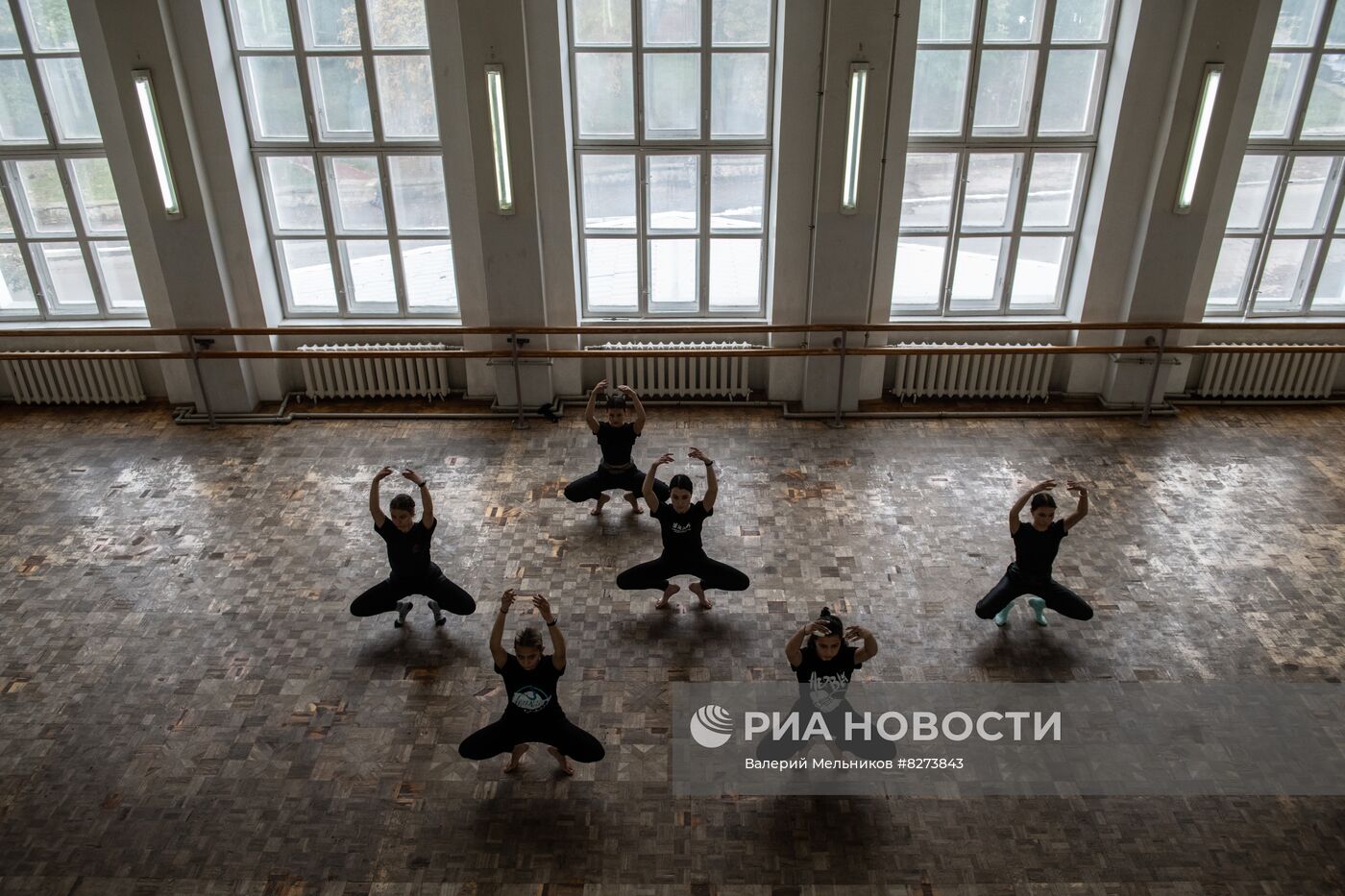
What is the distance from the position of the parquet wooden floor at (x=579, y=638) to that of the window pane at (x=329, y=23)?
4.14 m

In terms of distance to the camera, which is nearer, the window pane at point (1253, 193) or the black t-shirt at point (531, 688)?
the black t-shirt at point (531, 688)

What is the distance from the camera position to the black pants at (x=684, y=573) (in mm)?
7020

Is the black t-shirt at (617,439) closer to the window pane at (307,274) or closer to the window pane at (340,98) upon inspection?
the window pane at (307,274)

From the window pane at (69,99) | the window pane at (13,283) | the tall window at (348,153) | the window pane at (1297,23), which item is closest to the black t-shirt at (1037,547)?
the window pane at (1297,23)

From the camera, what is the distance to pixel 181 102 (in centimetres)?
923

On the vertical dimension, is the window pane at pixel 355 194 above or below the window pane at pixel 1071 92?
below

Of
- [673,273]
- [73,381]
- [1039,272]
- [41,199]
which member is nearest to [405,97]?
[673,273]

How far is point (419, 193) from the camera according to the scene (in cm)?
1020

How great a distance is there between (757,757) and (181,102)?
28.0 ft

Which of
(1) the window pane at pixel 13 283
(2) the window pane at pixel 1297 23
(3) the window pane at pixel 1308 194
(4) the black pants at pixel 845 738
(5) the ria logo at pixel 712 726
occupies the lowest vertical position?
(5) the ria logo at pixel 712 726

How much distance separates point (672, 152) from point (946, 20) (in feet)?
10.3

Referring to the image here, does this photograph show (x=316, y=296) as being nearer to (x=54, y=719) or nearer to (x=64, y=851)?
(x=54, y=719)

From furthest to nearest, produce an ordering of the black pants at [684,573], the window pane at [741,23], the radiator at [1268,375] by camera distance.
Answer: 1. the radiator at [1268,375]
2. the window pane at [741,23]
3. the black pants at [684,573]

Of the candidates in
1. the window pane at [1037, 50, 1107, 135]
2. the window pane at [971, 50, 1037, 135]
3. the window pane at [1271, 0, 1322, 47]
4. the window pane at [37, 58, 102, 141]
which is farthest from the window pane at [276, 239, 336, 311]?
the window pane at [1271, 0, 1322, 47]
